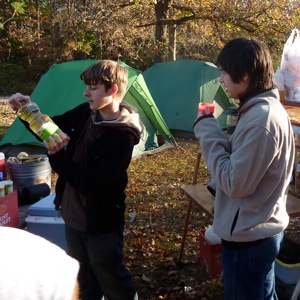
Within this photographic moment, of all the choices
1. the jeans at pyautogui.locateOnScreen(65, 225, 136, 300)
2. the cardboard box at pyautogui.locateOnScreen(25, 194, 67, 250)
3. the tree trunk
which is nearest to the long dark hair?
the jeans at pyautogui.locateOnScreen(65, 225, 136, 300)

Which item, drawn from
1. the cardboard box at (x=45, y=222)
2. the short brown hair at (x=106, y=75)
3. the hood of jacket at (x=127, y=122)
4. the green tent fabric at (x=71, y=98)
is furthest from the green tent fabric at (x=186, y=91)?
the short brown hair at (x=106, y=75)

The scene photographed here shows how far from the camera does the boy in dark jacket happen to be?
2.21 metres

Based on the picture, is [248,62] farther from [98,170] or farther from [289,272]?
[289,272]

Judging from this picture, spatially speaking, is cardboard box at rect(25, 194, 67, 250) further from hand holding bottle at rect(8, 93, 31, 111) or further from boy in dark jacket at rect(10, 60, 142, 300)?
hand holding bottle at rect(8, 93, 31, 111)

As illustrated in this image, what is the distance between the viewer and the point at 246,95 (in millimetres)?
1831

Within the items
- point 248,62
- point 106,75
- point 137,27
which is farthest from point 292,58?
point 137,27

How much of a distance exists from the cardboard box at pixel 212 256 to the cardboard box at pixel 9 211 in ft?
4.79

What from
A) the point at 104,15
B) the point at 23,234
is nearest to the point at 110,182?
the point at 23,234

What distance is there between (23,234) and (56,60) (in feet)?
55.4

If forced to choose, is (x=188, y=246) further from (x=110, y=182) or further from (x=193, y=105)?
(x=193, y=105)

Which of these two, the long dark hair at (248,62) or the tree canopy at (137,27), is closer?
the long dark hair at (248,62)

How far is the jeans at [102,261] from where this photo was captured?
2328 millimetres

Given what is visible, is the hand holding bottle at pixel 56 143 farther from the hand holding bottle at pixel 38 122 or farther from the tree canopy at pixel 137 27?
the tree canopy at pixel 137 27

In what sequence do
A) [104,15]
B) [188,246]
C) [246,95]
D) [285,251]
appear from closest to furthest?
[246,95] → [285,251] → [188,246] → [104,15]
